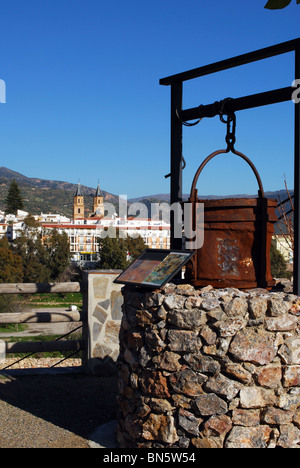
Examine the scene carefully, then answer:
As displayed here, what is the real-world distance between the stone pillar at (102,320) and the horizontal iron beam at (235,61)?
2578mm

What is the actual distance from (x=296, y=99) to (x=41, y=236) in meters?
61.6

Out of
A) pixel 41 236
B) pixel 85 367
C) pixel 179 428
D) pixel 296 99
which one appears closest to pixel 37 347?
pixel 85 367

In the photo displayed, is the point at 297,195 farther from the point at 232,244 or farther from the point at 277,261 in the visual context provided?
the point at 277,261

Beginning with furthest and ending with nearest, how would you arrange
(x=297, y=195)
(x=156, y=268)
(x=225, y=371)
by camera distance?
(x=156, y=268)
(x=297, y=195)
(x=225, y=371)

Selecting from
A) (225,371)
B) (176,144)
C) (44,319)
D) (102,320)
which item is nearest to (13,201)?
(44,319)

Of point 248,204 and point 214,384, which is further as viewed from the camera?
point 248,204

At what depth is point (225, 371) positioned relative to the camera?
3.42 m

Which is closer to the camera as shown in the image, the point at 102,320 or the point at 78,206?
the point at 102,320

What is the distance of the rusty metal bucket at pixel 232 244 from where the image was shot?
402cm

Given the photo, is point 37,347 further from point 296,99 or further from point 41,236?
point 41,236

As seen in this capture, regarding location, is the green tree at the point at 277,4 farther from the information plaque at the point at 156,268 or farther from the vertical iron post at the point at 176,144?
the vertical iron post at the point at 176,144

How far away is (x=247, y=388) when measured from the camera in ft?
11.2

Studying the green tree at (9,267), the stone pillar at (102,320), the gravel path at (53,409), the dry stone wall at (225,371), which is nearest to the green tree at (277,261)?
the green tree at (9,267)

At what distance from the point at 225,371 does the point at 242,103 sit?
82.1 inches
